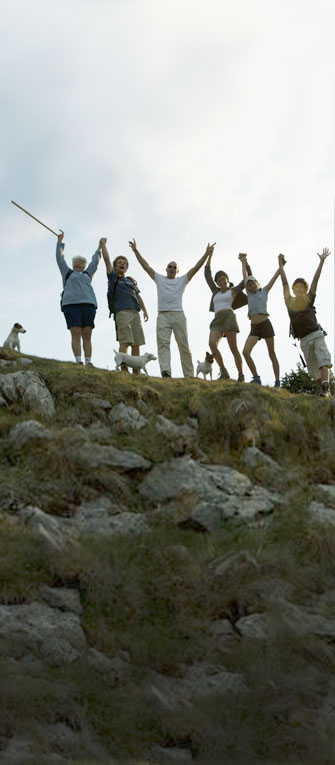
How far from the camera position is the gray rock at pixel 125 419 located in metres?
11.2

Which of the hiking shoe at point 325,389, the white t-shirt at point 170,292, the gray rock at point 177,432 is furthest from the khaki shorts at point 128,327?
the hiking shoe at point 325,389

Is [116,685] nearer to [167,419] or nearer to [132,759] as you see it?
[132,759]

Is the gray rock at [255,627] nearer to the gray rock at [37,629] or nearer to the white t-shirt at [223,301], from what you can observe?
the gray rock at [37,629]

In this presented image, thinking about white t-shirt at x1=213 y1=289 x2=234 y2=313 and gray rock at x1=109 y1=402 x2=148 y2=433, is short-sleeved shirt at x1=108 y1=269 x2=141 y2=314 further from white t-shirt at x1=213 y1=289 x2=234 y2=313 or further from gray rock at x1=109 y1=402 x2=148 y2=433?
gray rock at x1=109 y1=402 x2=148 y2=433

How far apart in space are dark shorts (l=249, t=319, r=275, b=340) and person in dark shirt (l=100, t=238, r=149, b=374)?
91.7 inches

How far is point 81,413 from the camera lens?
11461mm

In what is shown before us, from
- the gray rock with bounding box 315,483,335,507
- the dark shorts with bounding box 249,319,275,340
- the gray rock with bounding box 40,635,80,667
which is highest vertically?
the dark shorts with bounding box 249,319,275,340

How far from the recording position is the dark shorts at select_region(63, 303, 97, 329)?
14.1 m

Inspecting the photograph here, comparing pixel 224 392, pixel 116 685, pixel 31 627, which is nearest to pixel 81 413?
pixel 224 392

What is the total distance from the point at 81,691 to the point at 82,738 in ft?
1.64

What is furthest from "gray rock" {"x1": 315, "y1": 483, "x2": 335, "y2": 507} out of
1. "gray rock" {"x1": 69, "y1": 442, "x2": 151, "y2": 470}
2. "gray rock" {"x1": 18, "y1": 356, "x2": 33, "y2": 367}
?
"gray rock" {"x1": 18, "y1": 356, "x2": 33, "y2": 367}

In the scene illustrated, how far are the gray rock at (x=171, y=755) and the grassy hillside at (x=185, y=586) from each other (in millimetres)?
36

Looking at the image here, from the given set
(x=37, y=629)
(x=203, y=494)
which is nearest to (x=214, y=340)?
(x=203, y=494)

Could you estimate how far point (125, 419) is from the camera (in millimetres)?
11367
